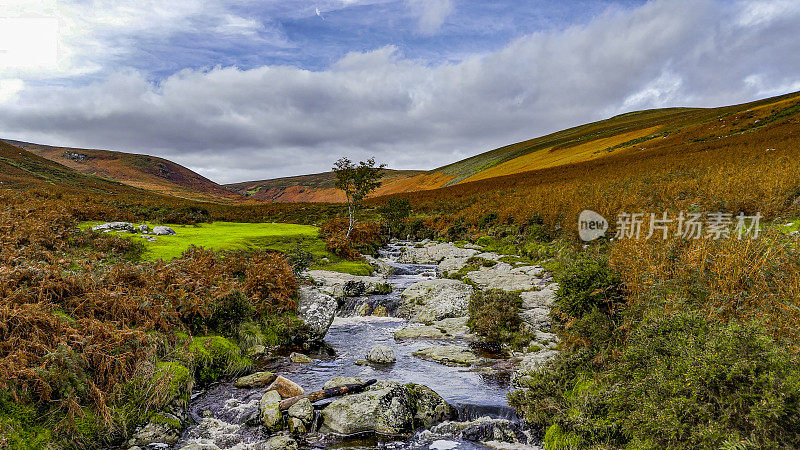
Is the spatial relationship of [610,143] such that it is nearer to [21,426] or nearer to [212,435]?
[212,435]

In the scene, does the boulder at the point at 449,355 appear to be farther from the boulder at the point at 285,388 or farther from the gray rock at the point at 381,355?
the boulder at the point at 285,388

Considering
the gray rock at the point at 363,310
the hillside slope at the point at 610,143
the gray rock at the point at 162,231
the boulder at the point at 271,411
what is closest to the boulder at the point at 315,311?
the gray rock at the point at 363,310

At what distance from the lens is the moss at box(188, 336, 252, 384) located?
9383 millimetres

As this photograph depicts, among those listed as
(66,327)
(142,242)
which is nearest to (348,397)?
(66,327)

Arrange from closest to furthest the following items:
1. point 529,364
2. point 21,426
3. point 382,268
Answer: point 21,426 → point 529,364 → point 382,268

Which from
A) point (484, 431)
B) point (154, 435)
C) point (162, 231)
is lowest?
point (154, 435)

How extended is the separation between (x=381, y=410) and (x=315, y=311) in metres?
6.07

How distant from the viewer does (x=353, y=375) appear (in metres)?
10.2

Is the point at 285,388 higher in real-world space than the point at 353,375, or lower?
higher

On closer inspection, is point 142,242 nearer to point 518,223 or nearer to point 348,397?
point 348,397

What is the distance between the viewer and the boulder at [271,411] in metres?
7.70

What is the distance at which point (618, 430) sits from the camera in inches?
226

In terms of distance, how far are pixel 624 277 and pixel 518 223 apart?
20.3 metres

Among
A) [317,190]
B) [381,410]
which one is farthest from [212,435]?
[317,190]
